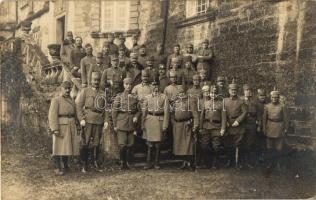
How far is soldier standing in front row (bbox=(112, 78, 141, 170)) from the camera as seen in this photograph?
6.40 m

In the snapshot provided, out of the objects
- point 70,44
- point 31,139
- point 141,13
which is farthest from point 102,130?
point 141,13

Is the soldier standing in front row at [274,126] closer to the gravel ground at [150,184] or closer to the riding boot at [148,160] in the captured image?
the gravel ground at [150,184]

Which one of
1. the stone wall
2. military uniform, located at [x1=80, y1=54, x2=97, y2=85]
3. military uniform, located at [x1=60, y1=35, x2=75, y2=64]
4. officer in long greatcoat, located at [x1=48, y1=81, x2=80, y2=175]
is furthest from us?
military uniform, located at [x1=60, y1=35, x2=75, y2=64]

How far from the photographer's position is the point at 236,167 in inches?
262

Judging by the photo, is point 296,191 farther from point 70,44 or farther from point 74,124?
point 70,44

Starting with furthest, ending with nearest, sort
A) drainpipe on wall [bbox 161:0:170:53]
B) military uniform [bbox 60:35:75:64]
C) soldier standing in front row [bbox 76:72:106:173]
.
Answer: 1. drainpipe on wall [bbox 161:0:170:53]
2. military uniform [bbox 60:35:75:64]
3. soldier standing in front row [bbox 76:72:106:173]

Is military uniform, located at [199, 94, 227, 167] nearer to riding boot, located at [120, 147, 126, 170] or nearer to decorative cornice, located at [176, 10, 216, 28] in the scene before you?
riding boot, located at [120, 147, 126, 170]

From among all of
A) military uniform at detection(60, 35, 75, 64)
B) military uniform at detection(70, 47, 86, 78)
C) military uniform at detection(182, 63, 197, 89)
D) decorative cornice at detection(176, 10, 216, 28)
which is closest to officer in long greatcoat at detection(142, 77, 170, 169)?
military uniform at detection(182, 63, 197, 89)

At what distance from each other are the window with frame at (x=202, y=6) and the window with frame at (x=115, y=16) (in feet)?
9.21

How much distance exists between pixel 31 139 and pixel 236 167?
3.83 metres

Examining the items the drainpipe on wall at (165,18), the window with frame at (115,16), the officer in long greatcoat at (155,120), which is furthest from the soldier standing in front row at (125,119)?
the window with frame at (115,16)

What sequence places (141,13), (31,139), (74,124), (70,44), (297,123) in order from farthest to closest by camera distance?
1. (141,13)
2. (70,44)
3. (31,139)
4. (297,123)
5. (74,124)

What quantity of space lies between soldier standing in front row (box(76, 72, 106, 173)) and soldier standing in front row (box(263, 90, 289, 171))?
262cm

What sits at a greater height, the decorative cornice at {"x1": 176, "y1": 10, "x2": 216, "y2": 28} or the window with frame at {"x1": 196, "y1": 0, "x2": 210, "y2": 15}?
the window with frame at {"x1": 196, "y1": 0, "x2": 210, "y2": 15}
